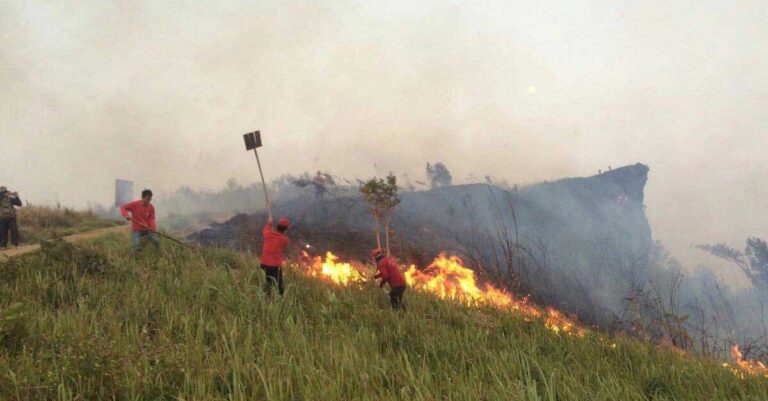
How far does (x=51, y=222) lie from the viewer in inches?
683

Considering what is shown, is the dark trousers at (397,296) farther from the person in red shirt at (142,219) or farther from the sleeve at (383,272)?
the person in red shirt at (142,219)

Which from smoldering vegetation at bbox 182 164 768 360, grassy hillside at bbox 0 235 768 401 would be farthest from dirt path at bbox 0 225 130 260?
smoldering vegetation at bbox 182 164 768 360

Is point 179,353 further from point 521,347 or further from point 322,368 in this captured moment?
point 521,347

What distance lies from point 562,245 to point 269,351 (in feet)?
263

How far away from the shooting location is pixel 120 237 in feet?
48.5

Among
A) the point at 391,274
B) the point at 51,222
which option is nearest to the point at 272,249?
the point at 391,274

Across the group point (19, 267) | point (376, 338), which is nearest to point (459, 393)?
point (376, 338)

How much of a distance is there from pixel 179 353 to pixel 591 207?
381ft

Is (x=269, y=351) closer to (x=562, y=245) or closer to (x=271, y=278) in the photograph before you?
(x=271, y=278)

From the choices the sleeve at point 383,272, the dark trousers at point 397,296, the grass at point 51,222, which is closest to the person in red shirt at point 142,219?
the sleeve at point 383,272

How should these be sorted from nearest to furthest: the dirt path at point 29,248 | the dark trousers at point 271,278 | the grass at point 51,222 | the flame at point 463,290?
the flame at point 463,290, the dark trousers at point 271,278, the dirt path at point 29,248, the grass at point 51,222

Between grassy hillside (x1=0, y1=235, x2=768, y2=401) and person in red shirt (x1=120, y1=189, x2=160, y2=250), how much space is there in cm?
220

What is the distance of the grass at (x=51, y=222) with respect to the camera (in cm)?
1552

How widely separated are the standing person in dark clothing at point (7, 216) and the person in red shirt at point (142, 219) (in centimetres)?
525
